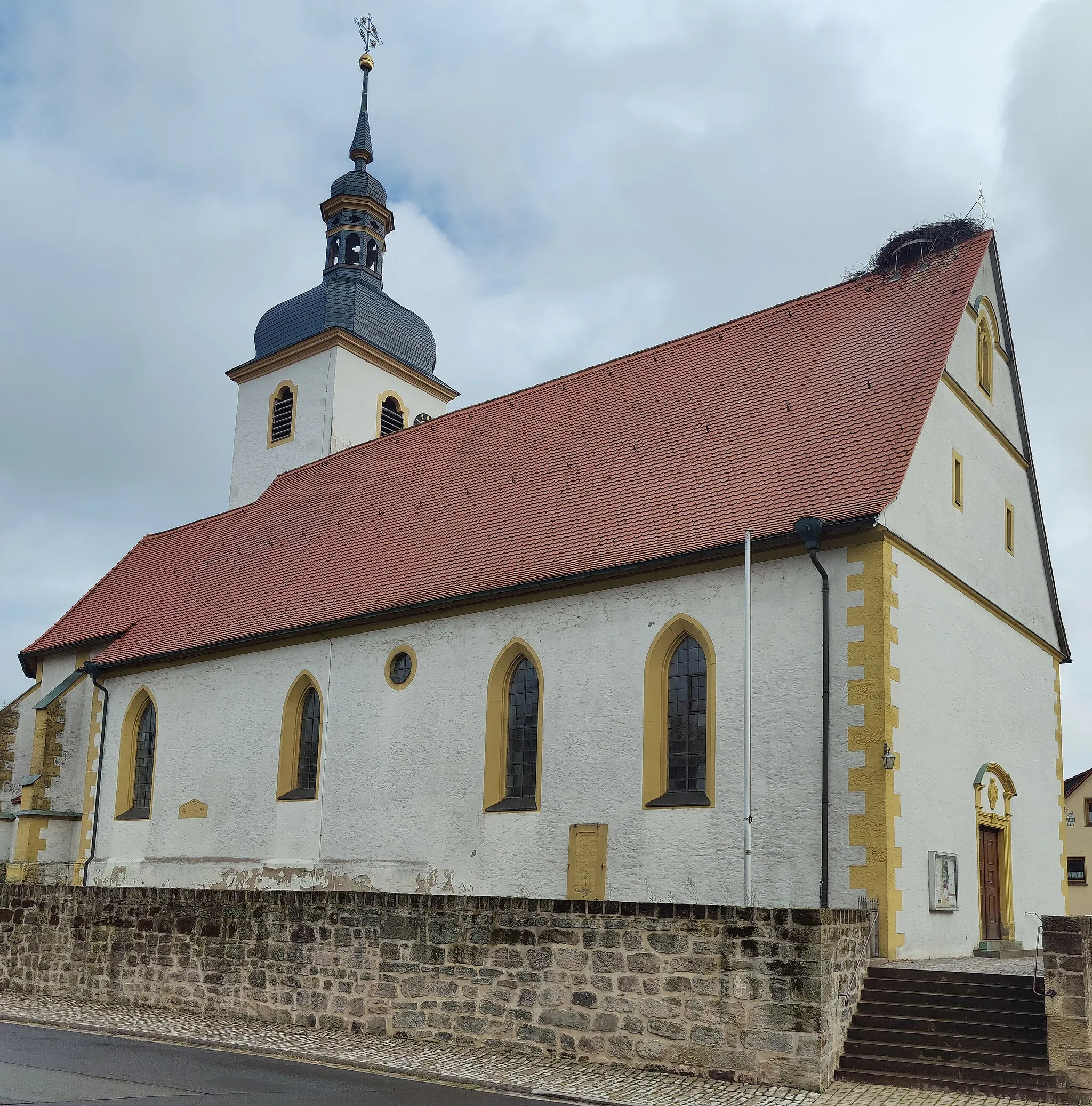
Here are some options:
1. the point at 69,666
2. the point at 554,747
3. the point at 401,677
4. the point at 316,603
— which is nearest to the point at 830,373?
the point at 554,747

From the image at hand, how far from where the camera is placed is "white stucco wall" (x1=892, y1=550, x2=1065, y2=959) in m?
13.9

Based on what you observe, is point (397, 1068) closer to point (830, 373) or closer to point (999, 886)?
point (999, 886)

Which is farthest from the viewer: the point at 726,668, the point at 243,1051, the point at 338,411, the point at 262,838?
the point at 338,411

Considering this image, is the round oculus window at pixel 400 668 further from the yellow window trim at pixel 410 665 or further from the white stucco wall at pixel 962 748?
the white stucco wall at pixel 962 748

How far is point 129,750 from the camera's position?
75.8ft

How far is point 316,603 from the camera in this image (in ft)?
66.3

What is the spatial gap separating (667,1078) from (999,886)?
8062mm

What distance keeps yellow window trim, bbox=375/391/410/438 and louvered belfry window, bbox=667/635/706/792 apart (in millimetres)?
15656

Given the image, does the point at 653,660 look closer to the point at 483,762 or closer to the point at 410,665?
the point at 483,762

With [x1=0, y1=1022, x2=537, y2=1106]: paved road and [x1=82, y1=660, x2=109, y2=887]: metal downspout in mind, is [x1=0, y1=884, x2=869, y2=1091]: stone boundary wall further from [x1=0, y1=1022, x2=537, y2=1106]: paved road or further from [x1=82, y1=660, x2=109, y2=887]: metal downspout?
[x1=82, y1=660, x2=109, y2=887]: metal downspout

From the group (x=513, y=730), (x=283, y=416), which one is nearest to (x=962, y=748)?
(x=513, y=730)

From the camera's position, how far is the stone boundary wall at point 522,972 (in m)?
9.65

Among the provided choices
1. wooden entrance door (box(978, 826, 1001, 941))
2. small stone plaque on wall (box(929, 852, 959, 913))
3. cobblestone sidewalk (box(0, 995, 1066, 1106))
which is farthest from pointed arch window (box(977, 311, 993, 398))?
cobblestone sidewalk (box(0, 995, 1066, 1106))

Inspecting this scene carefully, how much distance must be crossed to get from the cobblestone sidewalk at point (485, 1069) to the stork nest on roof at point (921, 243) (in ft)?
40.4
